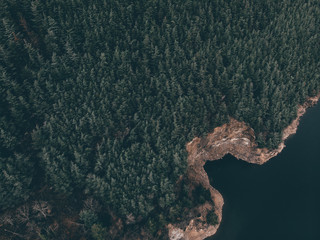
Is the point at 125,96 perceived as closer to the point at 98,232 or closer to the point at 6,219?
the point at 98,232

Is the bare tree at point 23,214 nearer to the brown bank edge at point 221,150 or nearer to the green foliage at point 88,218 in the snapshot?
the green foliage at point 88,218

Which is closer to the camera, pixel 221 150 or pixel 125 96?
pixel 125 96

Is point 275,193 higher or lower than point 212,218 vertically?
lower

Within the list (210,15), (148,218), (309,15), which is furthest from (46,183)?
(309,15)

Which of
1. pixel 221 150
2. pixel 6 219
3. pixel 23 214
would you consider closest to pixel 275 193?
pixel 221 150

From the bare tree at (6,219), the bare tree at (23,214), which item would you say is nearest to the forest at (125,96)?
the bare tree at (6,219)

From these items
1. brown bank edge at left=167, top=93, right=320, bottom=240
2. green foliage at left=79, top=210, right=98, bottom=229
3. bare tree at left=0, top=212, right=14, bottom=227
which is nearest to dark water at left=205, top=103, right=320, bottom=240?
brown bank edge at left=167, top=93, right=320, bottom=240

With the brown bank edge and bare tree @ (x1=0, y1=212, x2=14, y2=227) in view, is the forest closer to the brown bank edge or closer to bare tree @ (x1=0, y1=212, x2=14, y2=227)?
bare tree @ (x1=0, y1=212, x2=14, y2=227)
